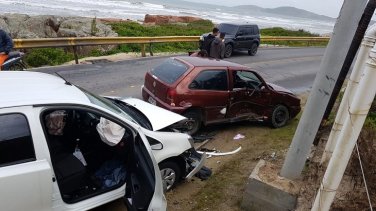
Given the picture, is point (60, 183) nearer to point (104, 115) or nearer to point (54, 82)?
point (104, 115)

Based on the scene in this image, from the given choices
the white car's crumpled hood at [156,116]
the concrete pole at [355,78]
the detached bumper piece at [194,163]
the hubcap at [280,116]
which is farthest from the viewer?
the hubcap at [280,116]

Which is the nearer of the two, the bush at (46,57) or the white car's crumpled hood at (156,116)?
the white car's crumpled hood at (156,116)

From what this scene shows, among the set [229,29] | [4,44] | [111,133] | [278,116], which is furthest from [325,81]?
[229,29]

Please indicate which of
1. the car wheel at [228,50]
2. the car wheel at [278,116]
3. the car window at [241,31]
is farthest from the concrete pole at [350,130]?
the car window at [241,31]

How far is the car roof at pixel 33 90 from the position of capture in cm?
305

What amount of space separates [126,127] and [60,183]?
95 centimetres

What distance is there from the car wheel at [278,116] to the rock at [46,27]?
1426 centimetres

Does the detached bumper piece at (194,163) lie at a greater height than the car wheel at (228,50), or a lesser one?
greater

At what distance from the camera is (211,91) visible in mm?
6766

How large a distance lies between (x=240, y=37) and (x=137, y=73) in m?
8.28

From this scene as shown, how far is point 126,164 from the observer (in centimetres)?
401

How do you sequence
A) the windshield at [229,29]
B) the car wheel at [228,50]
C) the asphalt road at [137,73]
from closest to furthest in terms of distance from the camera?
the asphalt road at [137,73] → the car wheel at [228,50] → the windshield at [229,29]

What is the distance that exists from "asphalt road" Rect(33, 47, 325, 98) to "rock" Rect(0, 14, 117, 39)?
269 inches

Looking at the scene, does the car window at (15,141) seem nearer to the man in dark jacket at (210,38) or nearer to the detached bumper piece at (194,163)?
the detached bumper piece at (194,163)
